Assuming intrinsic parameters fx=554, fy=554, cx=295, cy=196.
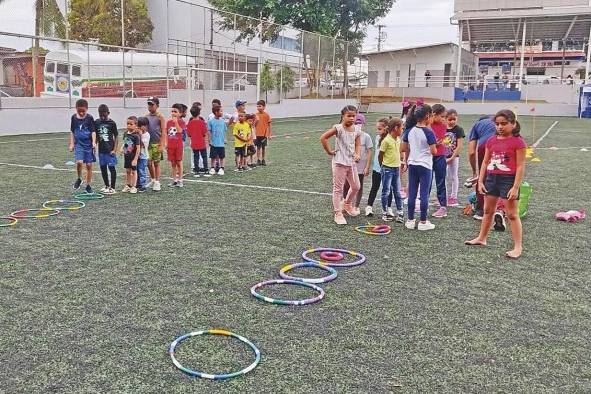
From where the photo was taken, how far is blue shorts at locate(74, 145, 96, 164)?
9492mm

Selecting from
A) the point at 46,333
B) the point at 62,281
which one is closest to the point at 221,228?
the point at 62,281

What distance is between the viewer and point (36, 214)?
7.84 metres

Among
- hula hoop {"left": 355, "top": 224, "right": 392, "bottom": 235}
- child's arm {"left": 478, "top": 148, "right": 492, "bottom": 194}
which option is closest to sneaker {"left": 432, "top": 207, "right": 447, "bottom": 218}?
hula hoop {"left": 355, "top": 224, "right": 392, "bottom": 235}

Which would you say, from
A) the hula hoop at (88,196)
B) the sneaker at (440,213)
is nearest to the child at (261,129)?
the hula hoop at (88,196)

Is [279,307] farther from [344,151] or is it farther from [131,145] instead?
[131,145]

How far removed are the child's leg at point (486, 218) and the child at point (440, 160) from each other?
4.46 feet

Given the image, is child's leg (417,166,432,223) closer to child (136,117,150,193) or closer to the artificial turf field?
the artificial turf field

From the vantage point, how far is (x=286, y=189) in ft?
33.4

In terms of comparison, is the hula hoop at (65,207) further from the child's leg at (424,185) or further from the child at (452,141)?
the child at (452,141)

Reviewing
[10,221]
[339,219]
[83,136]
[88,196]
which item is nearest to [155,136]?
[83,136]

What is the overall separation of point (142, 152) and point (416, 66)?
144 ft

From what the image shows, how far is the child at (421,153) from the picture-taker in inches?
276

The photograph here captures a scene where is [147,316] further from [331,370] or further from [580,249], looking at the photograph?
[580,249]

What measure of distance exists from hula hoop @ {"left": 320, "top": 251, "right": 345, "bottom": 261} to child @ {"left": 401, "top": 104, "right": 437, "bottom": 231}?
171cm
